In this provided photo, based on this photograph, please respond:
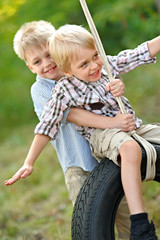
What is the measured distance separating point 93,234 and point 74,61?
1.17 metres

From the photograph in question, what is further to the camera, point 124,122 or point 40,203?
point 40,203

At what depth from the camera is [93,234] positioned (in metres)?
2.73

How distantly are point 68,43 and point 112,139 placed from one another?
0.72 metres

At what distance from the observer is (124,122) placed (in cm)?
293

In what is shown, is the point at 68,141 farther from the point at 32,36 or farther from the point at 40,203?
the point at 40,203

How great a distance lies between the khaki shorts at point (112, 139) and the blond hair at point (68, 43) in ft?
1.75

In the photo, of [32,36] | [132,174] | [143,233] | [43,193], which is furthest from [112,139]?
[43,193]

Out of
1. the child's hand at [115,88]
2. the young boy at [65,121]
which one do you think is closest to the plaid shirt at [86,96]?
the child's hand at [115,88]

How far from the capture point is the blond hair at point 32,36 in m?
3.36

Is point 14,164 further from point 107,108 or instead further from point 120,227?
point 107,108

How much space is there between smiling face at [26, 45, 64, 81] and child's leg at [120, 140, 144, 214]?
0.92m

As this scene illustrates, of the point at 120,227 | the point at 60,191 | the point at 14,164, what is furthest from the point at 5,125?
the point at 120,227

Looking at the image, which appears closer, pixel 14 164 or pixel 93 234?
pixel 93 234

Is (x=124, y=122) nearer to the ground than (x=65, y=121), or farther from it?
nearer to the ground
